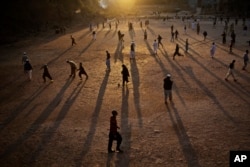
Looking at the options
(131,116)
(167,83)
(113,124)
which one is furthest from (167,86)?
(113,124)

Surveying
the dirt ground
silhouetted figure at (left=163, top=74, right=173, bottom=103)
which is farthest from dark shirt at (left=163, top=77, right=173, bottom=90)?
the dirt ground

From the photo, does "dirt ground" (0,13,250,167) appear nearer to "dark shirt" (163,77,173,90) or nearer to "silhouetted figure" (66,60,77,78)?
"silhouetted figure" (66,60,77,78)

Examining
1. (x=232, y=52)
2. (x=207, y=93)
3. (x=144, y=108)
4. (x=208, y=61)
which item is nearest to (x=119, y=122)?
(x=144, y=108)

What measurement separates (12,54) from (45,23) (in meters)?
26.3

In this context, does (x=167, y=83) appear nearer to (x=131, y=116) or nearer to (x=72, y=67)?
(x=131, y=116)

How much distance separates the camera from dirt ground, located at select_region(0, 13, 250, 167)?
8703mm

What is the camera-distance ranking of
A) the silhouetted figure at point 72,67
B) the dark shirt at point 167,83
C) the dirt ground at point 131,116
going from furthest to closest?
the silhouetted figure at point 72,67 → the dark shirt at point 167,83 → the dirt ground at point 131,116

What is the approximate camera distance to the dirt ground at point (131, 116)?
870 centimetres

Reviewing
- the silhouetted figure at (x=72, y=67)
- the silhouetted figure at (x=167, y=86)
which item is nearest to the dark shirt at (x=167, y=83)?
the silhouetted figure at (x=167, y=86)

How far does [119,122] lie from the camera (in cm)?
1098

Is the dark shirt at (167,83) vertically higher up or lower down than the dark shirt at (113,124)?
higher up

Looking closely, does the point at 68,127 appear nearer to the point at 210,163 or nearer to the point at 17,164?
the point at 17,164

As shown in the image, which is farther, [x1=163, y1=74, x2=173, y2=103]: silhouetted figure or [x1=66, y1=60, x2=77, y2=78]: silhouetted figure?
[x1=66, y1=60, x2=77, y2=78]: silhouetted figure

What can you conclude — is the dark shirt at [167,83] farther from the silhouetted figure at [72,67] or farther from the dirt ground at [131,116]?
the silhouetted figure at [72,67]
